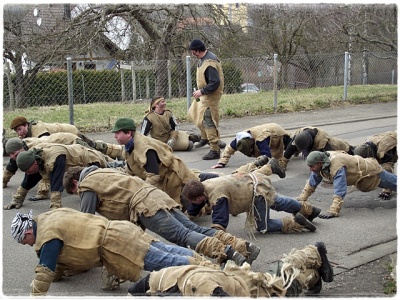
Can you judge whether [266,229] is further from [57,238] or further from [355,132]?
[355,132]

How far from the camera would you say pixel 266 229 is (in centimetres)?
624

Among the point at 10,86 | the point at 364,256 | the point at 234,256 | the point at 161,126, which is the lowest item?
the point at 364,256

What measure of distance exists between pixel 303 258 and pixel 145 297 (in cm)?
145

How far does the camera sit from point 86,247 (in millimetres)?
4469

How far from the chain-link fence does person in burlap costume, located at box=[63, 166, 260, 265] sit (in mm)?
6548

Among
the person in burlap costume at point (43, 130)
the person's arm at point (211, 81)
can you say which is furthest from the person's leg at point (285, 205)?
the person's arm at point (211, 81)

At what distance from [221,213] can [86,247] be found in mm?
1684

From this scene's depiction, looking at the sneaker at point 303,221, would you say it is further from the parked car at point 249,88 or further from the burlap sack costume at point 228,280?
the parked car at point 249,88

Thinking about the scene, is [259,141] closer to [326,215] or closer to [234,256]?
[326,215]

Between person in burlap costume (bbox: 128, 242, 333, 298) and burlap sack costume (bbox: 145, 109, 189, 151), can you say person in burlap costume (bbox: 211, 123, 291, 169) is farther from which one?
person in burlap costume (bbox: 128, 242, 333, 298)

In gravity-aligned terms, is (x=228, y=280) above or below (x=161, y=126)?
below

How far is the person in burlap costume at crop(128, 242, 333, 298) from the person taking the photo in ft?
12.3

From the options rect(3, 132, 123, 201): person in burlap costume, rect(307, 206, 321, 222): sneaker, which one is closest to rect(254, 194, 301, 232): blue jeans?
rect(307, 206, 321, 222): sneaker

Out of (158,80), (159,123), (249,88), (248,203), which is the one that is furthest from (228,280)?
(249,88)
